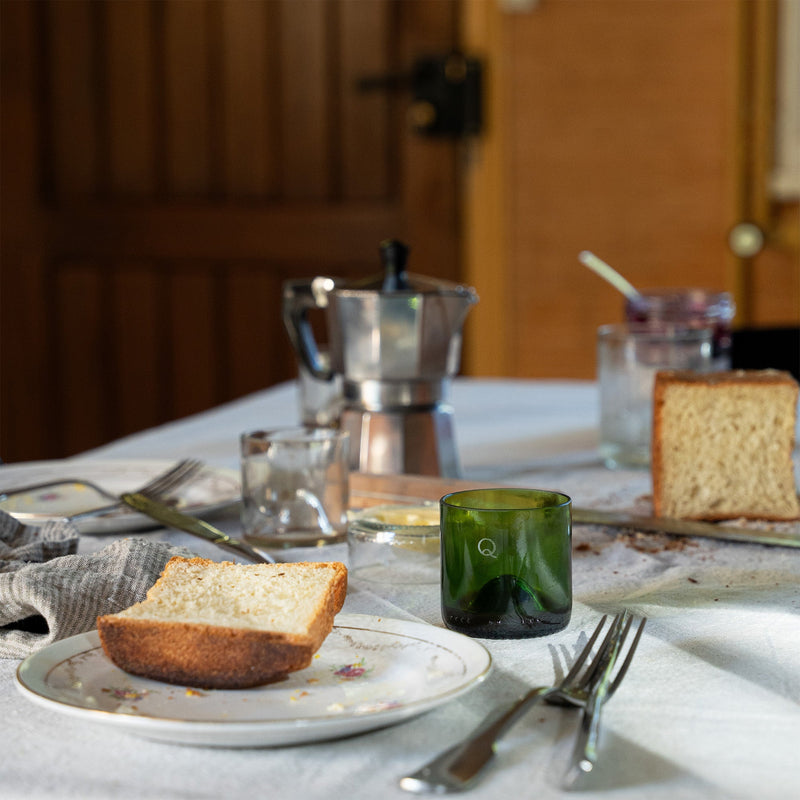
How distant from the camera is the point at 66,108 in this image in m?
3.01

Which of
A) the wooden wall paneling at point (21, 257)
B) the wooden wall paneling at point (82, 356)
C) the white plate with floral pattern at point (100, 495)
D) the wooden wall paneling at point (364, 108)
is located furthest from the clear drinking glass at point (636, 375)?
the wooden wall paneling at point (21, 257)

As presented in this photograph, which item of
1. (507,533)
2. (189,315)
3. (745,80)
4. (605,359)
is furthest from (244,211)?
(507,533)

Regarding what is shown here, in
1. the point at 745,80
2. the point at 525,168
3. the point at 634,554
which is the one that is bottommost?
the point at 634,554

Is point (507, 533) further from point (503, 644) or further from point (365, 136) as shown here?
point (365, 136)

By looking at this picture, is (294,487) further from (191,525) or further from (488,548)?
(488,548)

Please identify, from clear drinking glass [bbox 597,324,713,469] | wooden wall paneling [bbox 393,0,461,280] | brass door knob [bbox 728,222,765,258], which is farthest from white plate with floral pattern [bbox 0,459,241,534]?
brass door knob [bbox 728,222,765,258]

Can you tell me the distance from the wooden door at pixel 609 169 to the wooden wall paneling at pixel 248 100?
515 mm

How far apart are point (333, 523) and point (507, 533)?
28 centimetres

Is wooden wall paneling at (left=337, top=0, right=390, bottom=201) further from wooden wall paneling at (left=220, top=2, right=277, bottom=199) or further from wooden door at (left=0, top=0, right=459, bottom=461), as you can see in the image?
wooden wall paneling at (left=220, top=2, right=277, bottom=199)

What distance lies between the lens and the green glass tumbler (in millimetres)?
610

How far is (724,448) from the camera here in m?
0.94

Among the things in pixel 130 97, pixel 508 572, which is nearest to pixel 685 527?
pixel 508 572

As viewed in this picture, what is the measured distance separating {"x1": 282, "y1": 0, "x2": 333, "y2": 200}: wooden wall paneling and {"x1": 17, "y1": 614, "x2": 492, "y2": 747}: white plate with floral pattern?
2.40 m

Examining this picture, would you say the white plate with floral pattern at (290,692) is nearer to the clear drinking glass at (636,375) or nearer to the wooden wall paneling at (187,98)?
the clear drinking glass at (636,375)
